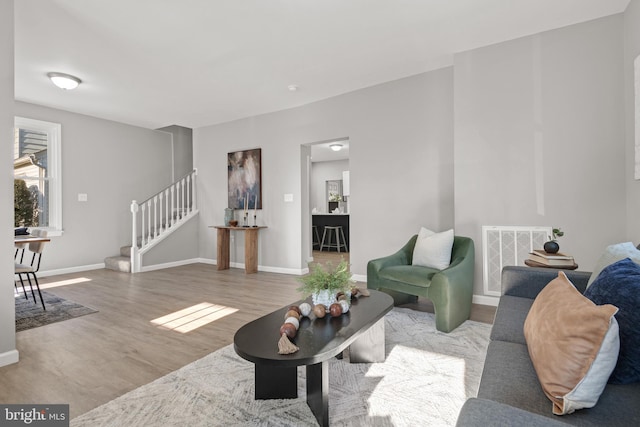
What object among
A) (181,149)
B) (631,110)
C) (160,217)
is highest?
(181,149)

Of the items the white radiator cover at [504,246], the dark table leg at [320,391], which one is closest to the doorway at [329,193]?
the white radiator cover at [504,246]

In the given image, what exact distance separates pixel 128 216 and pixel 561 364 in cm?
741

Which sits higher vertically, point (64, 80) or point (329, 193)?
point (64, 80)

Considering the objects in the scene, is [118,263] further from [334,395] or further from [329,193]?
[329,193]

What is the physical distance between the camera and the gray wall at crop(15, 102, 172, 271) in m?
5.76

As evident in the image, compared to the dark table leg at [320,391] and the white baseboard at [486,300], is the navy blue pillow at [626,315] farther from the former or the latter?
the white baseboard at [486,300]

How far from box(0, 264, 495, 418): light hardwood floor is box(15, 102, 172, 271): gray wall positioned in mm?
996

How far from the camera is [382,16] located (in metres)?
3.06

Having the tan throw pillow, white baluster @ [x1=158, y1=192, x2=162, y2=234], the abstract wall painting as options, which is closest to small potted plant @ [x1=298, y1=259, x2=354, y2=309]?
the tan throw pillow

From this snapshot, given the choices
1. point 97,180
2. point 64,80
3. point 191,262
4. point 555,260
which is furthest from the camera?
point 191,262

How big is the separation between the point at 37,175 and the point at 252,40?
4.72 m

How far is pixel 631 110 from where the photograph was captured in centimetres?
283

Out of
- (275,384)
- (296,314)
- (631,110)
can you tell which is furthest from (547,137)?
(275,384)

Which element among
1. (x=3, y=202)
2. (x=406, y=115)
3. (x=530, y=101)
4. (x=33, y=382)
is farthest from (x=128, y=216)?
(x=530, y=101)
